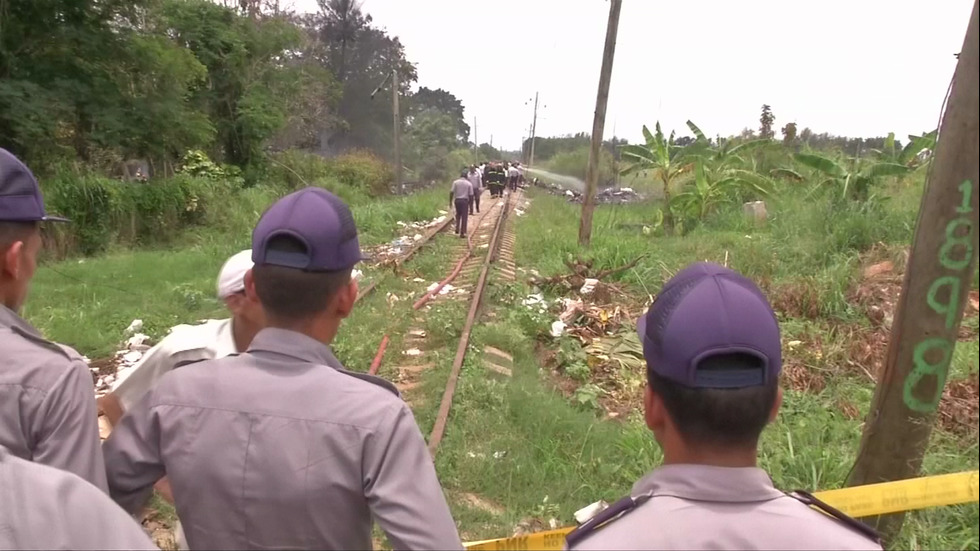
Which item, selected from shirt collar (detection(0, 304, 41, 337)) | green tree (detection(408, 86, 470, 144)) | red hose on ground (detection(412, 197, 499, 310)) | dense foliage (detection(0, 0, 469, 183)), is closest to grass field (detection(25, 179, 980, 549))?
red hose on ground (detection(412, 197, 499, 310))

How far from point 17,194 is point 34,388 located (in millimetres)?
511

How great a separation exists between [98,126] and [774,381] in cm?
1722

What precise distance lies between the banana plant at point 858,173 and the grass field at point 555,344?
1.75 feet

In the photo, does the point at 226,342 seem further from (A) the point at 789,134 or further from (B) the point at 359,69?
(B) the point at 359,69

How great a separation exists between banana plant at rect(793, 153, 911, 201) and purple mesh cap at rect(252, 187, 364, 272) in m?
12.0

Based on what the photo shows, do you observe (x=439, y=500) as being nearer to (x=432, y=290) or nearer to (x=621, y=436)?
(x=621, y=436)

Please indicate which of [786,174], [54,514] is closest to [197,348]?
[54,514]

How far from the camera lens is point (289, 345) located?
1.71 metres

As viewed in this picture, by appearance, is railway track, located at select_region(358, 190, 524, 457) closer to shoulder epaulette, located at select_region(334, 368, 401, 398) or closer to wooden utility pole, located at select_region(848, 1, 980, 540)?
wooden utility pole, located at select_region(848, 1, 980, 540)

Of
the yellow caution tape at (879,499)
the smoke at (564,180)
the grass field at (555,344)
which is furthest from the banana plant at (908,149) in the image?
the smoke at (564,180)

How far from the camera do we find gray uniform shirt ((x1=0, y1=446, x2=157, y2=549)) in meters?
1.11

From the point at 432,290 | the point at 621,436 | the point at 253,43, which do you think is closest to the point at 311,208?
the point at 621,436

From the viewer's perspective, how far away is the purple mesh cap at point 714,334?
50.3 inches

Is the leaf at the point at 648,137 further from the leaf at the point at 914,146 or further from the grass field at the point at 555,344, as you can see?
the leaf at the point at 914,146
